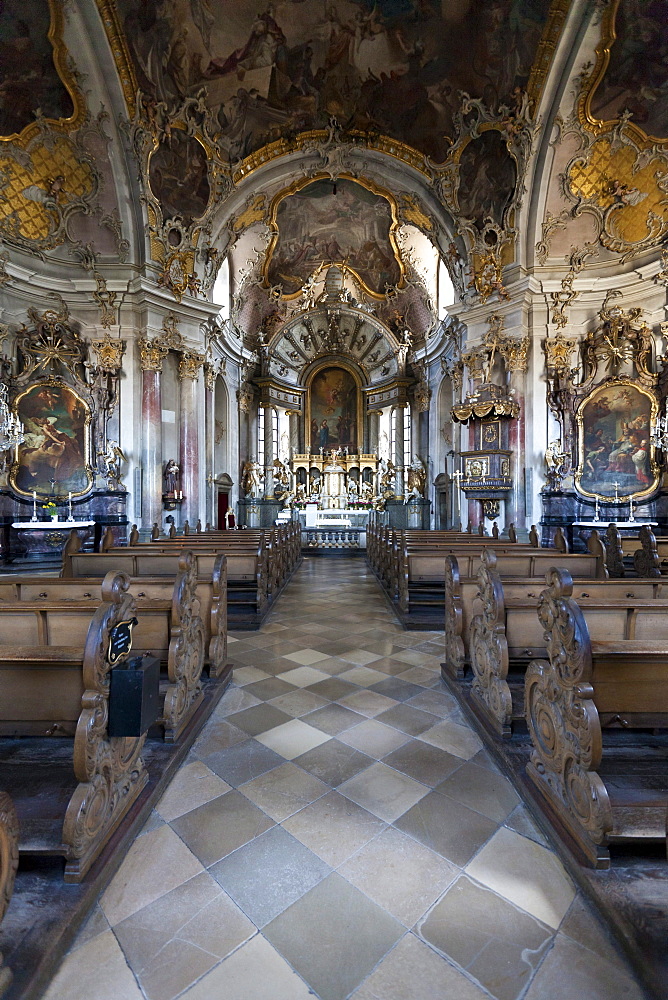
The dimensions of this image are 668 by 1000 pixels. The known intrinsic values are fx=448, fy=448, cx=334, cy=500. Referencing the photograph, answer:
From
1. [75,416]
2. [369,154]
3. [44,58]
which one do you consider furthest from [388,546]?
[44,58]

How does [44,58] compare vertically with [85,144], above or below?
above

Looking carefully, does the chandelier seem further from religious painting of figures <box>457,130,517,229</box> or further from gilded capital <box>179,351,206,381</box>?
religious painting of figures <box>457,130,517,229</box>

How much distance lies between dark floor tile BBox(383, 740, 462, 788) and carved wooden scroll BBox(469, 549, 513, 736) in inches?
16.2

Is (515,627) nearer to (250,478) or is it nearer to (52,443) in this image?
(52,443)

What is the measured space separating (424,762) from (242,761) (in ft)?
3.70

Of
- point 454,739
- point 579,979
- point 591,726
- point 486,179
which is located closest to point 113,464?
point 454,739

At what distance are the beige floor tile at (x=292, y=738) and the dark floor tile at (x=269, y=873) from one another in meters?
0.74

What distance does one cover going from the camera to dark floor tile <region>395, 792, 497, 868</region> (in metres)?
2.06

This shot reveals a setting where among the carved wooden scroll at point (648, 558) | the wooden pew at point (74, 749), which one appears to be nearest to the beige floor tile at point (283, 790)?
the wooden pew at point (74, 749)

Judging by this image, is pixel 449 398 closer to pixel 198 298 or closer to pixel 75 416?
pixel 198 298

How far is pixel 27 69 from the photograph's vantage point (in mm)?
9195

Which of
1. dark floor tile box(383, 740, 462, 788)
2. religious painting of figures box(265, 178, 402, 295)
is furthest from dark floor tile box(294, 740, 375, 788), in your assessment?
religious painting of figures box(265, 178, 402, 295)

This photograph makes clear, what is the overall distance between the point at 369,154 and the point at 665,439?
10765 millimetres

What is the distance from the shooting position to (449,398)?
16375 mm
